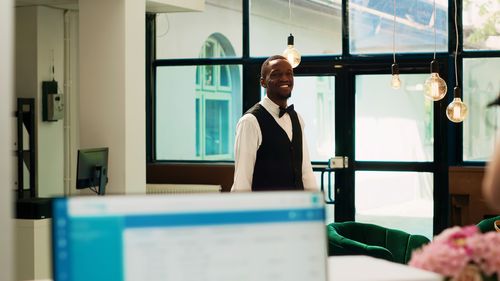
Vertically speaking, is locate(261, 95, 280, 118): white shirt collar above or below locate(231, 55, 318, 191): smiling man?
above

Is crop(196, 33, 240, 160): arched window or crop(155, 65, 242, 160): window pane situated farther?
crop(155, 65, 242, 160): window pane

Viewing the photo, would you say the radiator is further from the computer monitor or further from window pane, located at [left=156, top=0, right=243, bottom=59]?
the computer monitor

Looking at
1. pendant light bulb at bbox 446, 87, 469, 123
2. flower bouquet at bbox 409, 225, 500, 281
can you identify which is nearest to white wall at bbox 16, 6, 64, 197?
pendant light bulb at bbox 446, 87, 469, 123

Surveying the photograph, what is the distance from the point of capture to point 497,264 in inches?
65.2

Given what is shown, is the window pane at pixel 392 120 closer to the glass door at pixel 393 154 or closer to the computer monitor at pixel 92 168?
the glass door at pixel 393 154

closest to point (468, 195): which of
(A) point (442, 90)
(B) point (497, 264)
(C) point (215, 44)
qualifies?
(A) point (442, 90)

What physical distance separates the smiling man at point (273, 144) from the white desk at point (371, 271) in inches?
102

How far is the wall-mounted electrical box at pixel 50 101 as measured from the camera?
25.1 feet

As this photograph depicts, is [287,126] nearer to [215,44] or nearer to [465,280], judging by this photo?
[465,280]

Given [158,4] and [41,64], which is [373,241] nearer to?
[158,4]

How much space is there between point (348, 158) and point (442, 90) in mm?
2321

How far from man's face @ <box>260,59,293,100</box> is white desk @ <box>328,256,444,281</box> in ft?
9.23

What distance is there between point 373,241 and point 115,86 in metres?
2.46

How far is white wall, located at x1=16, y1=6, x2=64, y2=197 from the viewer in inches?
300
